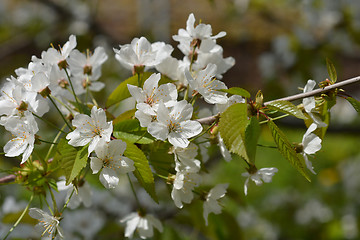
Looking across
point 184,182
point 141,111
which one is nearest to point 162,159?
point 184,182

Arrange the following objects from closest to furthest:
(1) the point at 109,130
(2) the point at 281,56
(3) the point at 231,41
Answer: (1) the point at 109,130, (2) the point at 281,56, (3) the point at 231,41

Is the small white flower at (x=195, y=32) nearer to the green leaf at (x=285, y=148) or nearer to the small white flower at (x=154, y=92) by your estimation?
the small white flower at (x=154, y=92)

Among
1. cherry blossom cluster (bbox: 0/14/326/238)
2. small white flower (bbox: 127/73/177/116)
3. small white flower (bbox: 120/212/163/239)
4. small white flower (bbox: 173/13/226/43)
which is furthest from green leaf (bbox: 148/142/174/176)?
small white flower (bbox: 173/13/226/43)

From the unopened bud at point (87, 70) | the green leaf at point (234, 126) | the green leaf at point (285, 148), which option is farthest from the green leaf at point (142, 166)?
the unopened bud at point (87, 70)

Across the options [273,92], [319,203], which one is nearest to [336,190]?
[319,203]

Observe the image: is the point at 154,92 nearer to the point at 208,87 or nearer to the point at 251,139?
the point at 208,87

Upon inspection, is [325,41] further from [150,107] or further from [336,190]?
[150,107]
